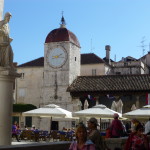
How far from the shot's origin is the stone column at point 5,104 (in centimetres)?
810

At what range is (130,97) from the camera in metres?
39.3

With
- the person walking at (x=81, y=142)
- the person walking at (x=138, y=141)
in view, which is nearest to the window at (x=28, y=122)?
the person walking at (x=138, y=141)

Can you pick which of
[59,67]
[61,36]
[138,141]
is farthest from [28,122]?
[138,141]

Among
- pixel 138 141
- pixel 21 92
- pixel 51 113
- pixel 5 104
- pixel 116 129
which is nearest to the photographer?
pixel 138 141

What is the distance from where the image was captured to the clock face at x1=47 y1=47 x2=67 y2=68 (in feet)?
139

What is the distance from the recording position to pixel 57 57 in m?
42.8

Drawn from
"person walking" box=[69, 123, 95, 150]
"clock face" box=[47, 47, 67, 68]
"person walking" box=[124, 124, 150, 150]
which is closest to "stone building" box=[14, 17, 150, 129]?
"clock face" box=[47, 47, 67, 68]

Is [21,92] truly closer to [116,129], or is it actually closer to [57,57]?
[57,57]

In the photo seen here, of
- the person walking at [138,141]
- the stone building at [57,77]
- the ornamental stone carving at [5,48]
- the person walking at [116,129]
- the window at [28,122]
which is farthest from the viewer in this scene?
the window at [28,122]

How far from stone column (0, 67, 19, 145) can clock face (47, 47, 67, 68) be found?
34.1 meters

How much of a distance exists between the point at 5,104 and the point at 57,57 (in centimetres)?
3472

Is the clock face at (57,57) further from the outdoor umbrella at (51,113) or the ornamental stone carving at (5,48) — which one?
the ornamental stone carving at (5,48)

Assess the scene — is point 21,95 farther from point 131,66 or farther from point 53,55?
point 131,66

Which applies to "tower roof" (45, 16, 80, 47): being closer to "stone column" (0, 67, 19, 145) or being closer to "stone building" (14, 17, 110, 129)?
"stone building" (14, 17, 110, 129)
